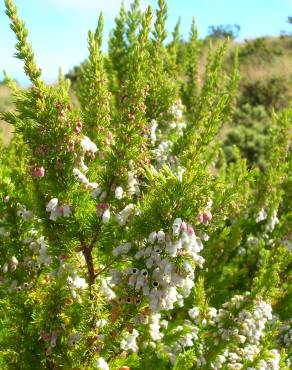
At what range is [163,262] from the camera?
247cm

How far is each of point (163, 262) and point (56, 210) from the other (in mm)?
721

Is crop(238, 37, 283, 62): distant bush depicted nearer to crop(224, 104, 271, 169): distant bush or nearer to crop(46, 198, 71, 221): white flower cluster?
crop(224, 104, 271, 169): distant bush

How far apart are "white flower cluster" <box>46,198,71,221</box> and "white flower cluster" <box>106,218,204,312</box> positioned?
14.8 inches

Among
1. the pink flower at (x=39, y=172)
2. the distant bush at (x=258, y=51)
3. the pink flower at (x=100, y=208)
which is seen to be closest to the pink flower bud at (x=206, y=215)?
the pink flower at (x=100, y=208)

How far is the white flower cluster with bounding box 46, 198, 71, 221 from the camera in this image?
8.68 ft

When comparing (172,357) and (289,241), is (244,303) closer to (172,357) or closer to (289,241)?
(172,357)

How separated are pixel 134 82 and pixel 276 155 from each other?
3703mm

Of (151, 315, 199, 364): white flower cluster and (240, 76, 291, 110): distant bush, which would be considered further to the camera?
(240, 76, 291, 110): distant bush

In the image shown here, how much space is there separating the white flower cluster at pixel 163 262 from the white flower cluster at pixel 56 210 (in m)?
0.38

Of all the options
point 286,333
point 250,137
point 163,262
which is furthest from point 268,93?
point 163,262

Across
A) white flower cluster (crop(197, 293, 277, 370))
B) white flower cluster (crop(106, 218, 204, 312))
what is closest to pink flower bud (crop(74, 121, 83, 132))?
white flower cluster (crop(106, 218, 204, 312))

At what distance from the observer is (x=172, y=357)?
14.3ft

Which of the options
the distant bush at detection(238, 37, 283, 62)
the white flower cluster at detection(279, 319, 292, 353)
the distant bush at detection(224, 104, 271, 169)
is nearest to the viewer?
the white flower cluster at detection(279, 319, 292, 353)

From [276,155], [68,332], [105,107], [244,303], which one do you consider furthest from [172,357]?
[276,155]
